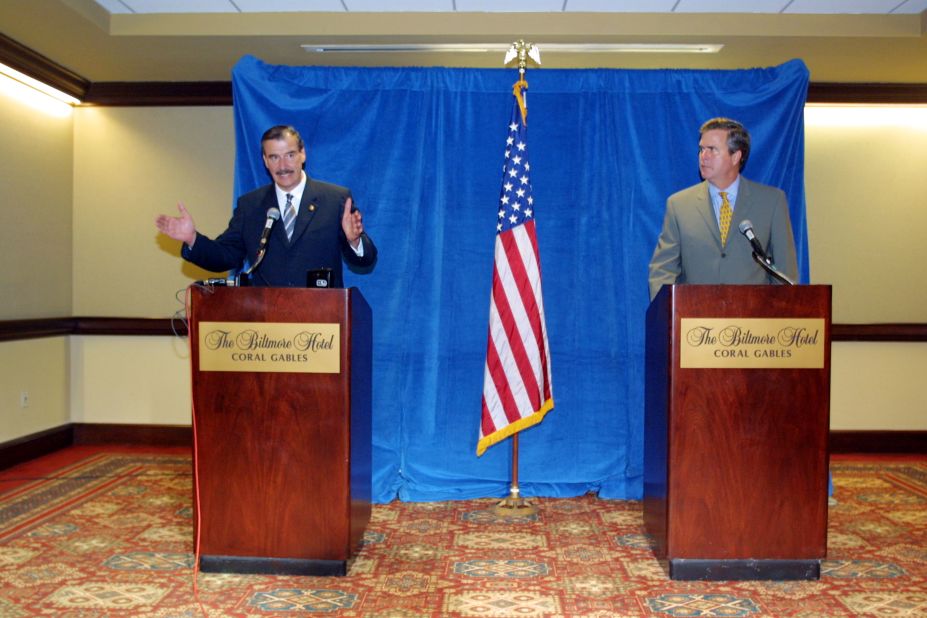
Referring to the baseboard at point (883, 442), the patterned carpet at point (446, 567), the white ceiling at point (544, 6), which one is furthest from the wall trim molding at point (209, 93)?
the patterned carpet at point (446, 567)

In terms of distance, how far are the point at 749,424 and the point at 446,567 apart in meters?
1.36

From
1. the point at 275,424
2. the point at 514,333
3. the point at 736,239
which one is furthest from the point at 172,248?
the point at 736,239

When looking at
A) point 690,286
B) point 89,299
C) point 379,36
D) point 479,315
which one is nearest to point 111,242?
point 89,299

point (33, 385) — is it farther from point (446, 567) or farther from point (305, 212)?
point (446, 567)

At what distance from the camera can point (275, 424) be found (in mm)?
3057

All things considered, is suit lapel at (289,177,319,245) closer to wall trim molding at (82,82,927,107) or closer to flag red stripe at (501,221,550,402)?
flag red stripe at (501,221,550,402)

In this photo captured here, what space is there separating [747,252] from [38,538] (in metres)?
3.48

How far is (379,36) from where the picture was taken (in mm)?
4672

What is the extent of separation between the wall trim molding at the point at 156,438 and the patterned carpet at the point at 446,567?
1065mm

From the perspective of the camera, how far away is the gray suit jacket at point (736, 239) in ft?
11.2

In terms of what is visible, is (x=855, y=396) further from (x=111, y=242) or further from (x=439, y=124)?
(x=111, y=242)

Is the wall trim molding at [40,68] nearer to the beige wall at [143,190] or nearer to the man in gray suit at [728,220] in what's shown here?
the beige wall at [143,190]

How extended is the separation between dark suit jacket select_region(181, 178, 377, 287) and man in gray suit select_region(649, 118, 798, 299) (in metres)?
1.44

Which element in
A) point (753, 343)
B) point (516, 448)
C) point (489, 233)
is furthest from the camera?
point (489, 233)
